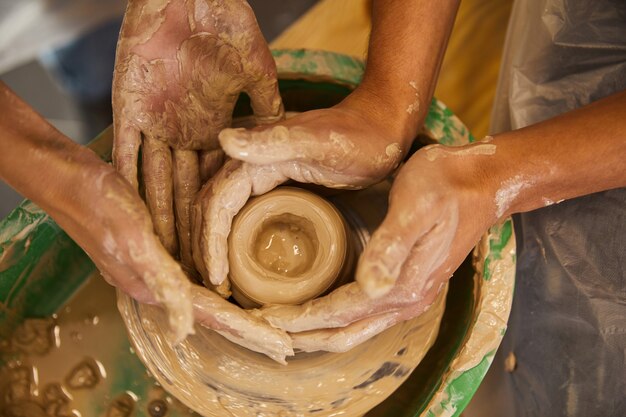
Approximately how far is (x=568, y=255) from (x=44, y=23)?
2.04 meters

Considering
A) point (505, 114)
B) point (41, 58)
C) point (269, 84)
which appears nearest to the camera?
point (269, 84)

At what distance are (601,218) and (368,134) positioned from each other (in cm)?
67

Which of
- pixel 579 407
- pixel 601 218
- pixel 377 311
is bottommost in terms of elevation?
pixel 579 407

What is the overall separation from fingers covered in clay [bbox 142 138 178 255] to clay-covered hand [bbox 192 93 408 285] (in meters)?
0.10

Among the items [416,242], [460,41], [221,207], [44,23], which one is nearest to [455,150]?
[416,242]

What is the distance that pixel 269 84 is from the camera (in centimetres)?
123

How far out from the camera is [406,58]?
132cm

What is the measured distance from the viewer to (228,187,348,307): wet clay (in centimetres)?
119

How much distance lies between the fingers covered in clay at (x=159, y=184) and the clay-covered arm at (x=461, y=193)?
0.33 metres

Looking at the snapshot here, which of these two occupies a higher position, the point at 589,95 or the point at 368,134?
the point at 368,134

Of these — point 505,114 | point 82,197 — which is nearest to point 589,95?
point 505,114

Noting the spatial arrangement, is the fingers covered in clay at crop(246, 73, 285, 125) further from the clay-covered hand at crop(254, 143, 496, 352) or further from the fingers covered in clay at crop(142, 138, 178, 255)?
the clay-covered hand at crop(254, 143, 496, 352)

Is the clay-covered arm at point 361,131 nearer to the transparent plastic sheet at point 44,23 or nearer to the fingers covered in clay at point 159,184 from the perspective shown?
the fingers covered in clay at point 159,184

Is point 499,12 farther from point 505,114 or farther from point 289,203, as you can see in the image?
point 289,203
